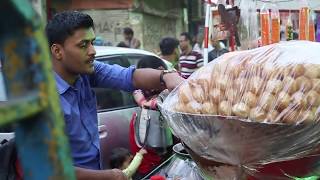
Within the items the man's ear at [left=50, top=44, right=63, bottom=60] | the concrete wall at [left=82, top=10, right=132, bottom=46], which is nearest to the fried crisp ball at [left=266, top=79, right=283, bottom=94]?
the man's ear at [left=50, top=44, right=63, bottom=60]

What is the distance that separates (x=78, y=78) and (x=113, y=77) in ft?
0.62

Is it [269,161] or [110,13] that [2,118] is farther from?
[110,13]

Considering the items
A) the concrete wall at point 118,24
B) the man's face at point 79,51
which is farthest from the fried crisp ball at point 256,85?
the concrete wall at point 118,24

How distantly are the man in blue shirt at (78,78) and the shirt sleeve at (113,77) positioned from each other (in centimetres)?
9

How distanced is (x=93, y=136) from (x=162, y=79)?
38 centimetres

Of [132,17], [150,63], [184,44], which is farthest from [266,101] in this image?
[132,17]

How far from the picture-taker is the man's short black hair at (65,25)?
2041 millimetres

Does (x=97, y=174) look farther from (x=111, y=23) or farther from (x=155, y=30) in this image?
(x=155, y=30)

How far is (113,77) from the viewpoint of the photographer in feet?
7.71

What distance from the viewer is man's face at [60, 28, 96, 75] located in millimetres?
2049

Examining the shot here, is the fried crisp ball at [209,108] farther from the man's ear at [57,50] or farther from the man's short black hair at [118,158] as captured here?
the man's short black hair at [118,158]

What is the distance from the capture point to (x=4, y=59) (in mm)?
868

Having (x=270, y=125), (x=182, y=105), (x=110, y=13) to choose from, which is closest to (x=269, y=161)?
(x=270, y=125)

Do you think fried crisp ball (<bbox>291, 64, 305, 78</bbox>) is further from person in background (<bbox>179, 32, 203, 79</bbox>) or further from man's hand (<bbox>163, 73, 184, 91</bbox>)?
person in background (<bbox>179, 32, 203, 79</bbox>)
